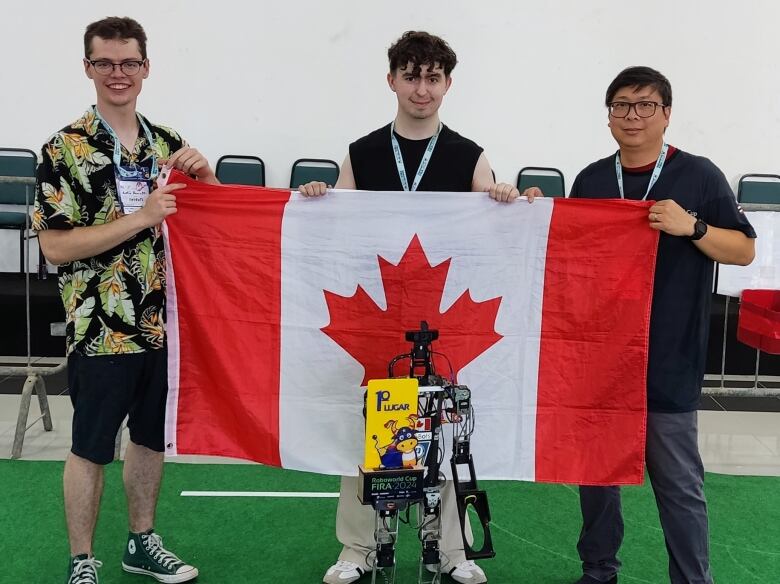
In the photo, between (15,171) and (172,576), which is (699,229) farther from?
(15,171)

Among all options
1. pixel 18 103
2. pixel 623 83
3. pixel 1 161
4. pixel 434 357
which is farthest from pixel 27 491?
pixel 18 103

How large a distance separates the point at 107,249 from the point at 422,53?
106 cm


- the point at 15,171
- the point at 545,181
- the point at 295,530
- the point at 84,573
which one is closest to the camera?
the point at 84,573

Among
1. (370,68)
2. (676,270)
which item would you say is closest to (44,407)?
(676,270)

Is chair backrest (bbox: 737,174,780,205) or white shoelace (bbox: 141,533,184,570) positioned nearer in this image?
white shoelace (bbox: 141,533,184,570)

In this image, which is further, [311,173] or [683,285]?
[311,173]

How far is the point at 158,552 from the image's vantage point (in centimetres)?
250

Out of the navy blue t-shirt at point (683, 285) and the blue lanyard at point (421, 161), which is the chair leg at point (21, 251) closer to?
the blue lanyard at point (421, 161)

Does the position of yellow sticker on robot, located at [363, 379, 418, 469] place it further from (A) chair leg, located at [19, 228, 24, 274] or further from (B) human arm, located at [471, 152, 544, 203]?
(A) chair leg, located at [19, 228, 24, 274]

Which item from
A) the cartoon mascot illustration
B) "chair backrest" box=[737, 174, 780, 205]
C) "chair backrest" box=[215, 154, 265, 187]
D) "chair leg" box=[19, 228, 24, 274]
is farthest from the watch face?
"chair leg" box=[19, 228, 24, 274]

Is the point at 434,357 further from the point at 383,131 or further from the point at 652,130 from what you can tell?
the point at 652,130

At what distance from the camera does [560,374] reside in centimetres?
239

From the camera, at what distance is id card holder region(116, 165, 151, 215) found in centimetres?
221

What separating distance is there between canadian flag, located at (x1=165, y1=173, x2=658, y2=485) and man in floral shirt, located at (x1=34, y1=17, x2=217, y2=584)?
103mm
